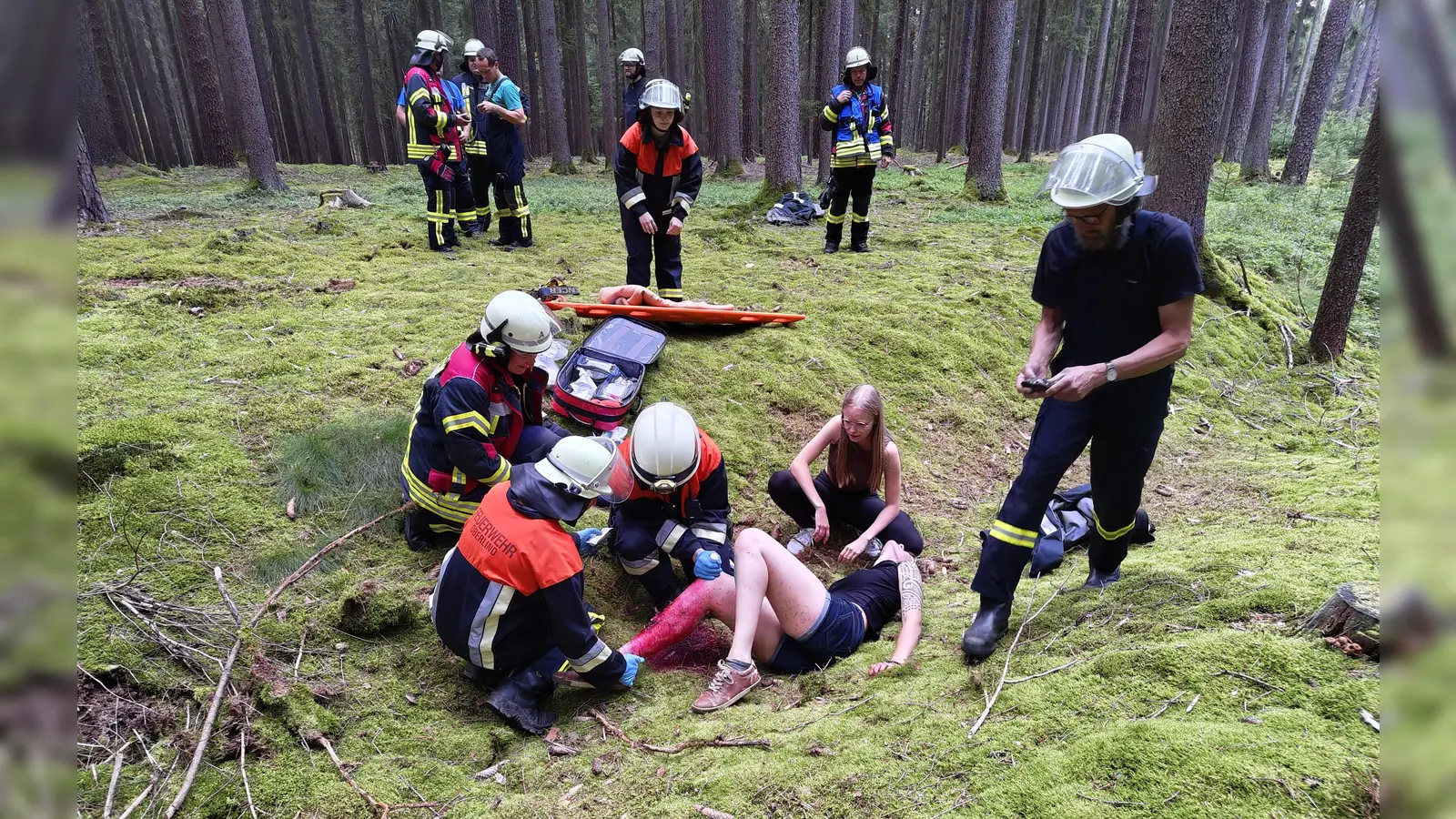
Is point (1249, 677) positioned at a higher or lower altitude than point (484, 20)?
lower

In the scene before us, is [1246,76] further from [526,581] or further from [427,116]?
[526,581]

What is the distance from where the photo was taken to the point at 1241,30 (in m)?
20.6

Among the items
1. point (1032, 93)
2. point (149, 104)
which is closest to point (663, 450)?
point (1032, 93)


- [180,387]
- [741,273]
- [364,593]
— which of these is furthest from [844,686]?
[741,273]

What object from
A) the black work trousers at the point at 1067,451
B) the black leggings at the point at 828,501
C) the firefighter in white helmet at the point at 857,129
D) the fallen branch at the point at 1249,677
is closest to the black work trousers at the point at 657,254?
the black leggings at the point at 828,501

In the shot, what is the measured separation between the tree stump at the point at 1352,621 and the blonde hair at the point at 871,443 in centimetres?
238

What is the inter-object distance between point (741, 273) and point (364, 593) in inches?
217

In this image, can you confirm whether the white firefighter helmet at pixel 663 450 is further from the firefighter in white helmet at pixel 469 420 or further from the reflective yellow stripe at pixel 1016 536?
the reflective yellow stripe at pixel 1016 536

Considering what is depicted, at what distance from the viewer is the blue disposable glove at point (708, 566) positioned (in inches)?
156

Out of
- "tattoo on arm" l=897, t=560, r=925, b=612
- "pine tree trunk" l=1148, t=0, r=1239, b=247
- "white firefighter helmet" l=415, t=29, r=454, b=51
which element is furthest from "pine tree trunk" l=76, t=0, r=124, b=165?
"pine tree trunk" l=1148, t=0, r=1239, b=247

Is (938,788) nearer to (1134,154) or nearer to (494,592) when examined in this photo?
(494,592)

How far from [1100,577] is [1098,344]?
1270 mm

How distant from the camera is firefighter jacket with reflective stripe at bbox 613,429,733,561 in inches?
162

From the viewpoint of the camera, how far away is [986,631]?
316 cm
